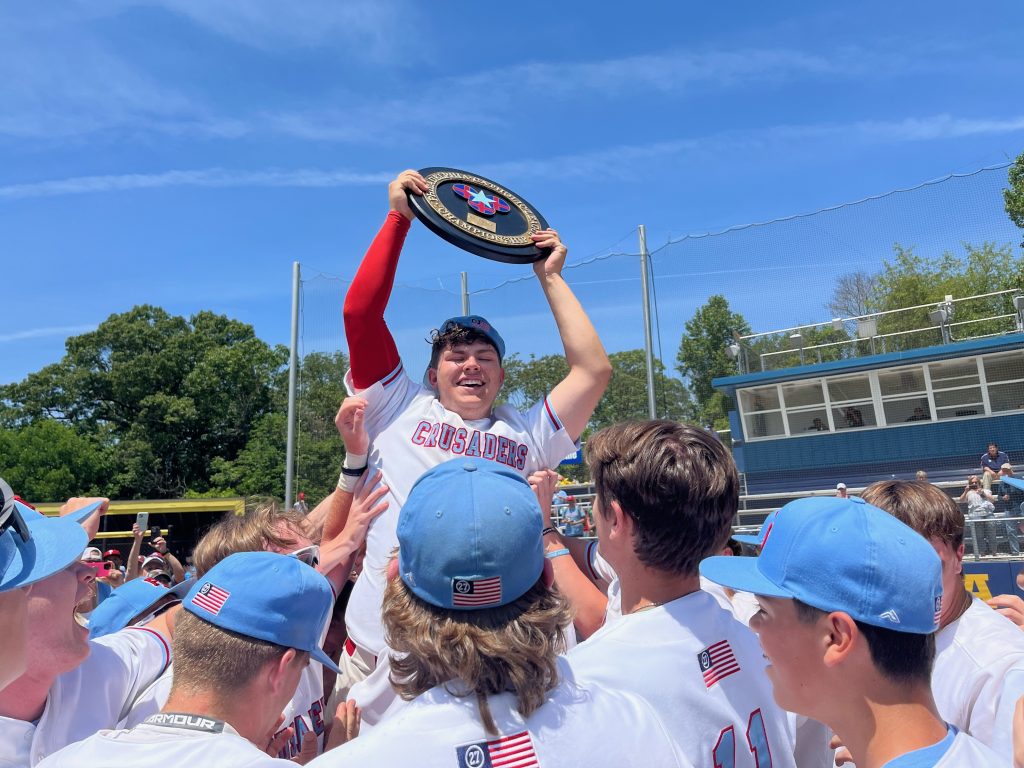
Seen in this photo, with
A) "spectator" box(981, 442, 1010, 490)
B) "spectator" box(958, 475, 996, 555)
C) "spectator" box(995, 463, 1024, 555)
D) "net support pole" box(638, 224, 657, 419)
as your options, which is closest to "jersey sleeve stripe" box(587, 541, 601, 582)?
"net support pole" box(638, 224, 657, 419)

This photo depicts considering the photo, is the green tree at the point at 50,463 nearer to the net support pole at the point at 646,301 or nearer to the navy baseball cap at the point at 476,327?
the net support pole at the point at 646,301

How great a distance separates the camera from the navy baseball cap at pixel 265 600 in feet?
4.79

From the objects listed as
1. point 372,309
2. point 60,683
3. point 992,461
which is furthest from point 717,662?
point 992,461

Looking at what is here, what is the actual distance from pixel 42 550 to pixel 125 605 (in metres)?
1.28

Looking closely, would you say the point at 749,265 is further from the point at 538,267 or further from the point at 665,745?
the point at 665,745

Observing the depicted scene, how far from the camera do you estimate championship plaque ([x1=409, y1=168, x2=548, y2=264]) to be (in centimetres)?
284

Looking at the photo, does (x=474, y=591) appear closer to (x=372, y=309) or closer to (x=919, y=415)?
(x=372, y=309)

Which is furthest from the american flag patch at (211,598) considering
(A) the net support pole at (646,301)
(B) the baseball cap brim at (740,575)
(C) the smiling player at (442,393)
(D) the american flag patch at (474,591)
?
(A) the net support pole at (646,301)

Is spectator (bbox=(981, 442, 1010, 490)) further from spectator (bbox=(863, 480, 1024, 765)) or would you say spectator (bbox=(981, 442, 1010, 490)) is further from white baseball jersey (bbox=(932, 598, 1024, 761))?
white baseball jersey (bbox=(932, 598, 1024, 761))

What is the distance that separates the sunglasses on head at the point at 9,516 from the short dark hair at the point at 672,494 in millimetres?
1162

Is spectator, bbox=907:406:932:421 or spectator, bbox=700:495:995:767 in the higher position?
spectator, bbox=907:406:932:421

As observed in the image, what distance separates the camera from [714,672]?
5.18 feet

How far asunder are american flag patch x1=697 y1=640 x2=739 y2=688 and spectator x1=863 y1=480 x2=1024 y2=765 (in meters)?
0.54

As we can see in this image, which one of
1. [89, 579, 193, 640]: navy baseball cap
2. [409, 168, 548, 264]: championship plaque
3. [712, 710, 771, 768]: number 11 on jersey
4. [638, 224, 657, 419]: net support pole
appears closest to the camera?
[712, 710, 771, 768]: number 11 on jersey
